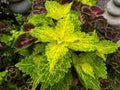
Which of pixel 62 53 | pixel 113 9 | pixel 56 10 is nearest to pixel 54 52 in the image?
pixel 62 53

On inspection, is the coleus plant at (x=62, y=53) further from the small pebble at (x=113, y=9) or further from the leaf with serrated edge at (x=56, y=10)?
the small pebble at (x=113, y=9)

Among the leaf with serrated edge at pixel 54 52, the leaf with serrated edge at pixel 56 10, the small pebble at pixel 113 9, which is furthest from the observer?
the small pebble at pixel 113 9

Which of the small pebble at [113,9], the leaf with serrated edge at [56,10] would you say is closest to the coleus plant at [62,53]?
the leaf with serrated edge at [56,10]

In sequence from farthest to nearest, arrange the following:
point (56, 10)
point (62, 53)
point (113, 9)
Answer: point (113, 9) → point (56, 10) → point (62, 53)

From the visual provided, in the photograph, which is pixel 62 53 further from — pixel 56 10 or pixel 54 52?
pixel 56 10

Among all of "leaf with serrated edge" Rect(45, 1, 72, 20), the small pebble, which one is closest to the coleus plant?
"leaf with serrated edge" Rect(45, 1, 72, 20)

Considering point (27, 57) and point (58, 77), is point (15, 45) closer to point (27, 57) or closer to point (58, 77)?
point (27, 57)

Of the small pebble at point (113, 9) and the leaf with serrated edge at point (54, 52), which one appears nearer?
the leaf with serrated edge at point (54, 52)

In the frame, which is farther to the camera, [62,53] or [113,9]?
[113,9]
